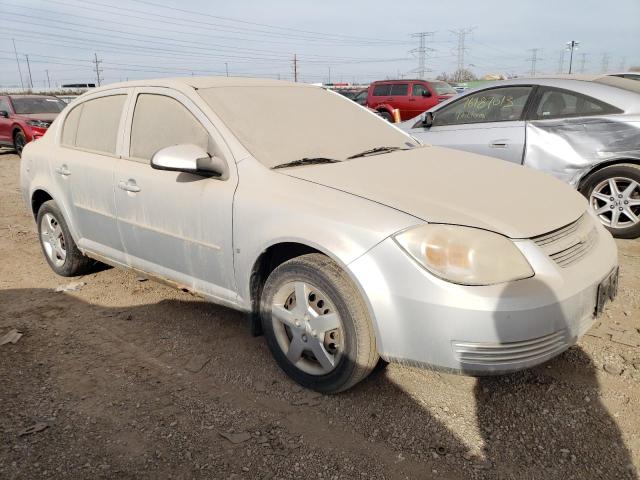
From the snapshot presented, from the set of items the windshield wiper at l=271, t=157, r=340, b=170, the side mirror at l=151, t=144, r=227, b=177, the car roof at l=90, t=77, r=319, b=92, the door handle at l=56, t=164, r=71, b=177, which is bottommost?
the door handle at l=56, t=164, r=71, b=177

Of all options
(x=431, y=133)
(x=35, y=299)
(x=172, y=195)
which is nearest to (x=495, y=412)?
(x=172, y=195)

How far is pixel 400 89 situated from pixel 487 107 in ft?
41.0

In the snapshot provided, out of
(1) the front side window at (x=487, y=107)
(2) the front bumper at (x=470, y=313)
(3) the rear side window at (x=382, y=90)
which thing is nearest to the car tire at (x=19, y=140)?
(1) the front side window at (x=487, y=107)

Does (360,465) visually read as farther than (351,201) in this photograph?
No

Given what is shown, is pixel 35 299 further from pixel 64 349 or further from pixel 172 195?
pixel 172 195

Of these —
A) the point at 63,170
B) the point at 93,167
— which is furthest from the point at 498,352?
the point at 63,170

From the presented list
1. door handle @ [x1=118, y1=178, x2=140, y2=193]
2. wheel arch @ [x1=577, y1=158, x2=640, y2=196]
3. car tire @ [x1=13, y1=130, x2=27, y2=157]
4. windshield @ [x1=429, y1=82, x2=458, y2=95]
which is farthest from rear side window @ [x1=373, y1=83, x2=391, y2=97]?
door handle @ [x1=118, y1=178, x2=140, y2=193]

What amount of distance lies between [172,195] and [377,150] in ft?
4.39

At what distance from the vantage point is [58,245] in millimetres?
4512

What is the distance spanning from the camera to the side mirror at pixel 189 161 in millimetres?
2865

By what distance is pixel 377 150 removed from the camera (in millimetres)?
3465

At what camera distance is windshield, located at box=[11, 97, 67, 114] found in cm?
1334

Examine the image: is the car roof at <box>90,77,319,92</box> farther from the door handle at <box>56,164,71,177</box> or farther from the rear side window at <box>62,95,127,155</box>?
the door handle at <box>56,164,71,177</box>

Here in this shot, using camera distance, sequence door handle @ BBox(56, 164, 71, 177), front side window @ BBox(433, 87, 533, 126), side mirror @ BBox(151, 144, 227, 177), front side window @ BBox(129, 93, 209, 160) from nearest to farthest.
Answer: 1. side mirror @ BBox(151, 144, 227, 177)
2. front side window @ BBox(129, 93, 209, 160)
3. door handle @ BBox(56, 164, 71, 177)
4. front side window @ BBox(433, 87, 533, 126)
